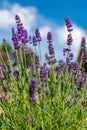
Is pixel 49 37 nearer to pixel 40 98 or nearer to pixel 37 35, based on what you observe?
pixel 37 35

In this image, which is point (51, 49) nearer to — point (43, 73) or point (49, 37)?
point (49, 37)

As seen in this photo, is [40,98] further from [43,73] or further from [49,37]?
[49,37]

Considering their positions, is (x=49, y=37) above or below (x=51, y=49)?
above

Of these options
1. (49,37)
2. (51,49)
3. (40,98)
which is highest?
(49,37)


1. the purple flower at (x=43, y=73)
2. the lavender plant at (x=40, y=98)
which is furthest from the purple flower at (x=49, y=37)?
the purple flower at (x=43, y=73)

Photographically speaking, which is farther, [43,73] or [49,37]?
[49,37]

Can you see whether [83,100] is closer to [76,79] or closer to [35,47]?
[76,79]

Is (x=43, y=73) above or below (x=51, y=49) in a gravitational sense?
below

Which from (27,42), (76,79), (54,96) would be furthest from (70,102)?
(27,42)

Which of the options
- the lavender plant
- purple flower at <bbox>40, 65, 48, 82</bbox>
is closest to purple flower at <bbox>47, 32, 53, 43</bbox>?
the lavender plant

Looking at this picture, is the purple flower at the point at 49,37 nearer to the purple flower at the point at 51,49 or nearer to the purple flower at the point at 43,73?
the purple flower at the point at 51,49

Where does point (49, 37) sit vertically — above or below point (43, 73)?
above

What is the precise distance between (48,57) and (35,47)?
0.38 m

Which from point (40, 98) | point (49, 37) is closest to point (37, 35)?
point (49, 37)
